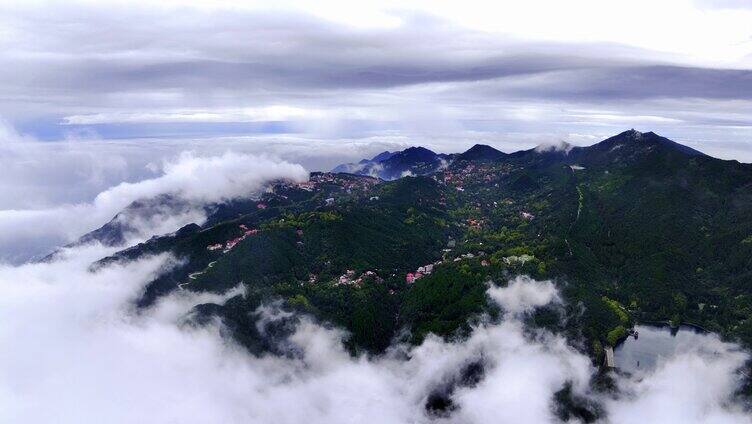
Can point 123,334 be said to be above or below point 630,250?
below

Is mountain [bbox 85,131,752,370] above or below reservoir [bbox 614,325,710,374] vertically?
above

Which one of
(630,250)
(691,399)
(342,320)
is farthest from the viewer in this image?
(630,250)

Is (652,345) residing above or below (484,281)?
below

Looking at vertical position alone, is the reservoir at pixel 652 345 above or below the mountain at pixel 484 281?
below

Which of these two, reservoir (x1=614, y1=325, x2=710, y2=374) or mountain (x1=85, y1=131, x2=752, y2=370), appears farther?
mountain (x1=85, y1=131, x2=752, y2=370)

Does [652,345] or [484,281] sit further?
[484,281]

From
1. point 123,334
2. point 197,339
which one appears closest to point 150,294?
point 123,334

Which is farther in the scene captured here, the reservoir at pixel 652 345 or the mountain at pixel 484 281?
the mountain at pixel 484 281

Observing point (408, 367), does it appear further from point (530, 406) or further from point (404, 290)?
point (404, 290)
